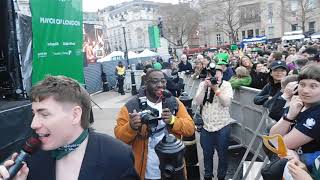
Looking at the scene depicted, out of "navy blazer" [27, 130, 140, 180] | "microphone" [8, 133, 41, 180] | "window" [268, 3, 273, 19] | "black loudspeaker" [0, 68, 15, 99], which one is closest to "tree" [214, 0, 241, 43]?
"window" [268, 3, 273, 19]

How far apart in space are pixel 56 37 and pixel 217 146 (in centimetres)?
273

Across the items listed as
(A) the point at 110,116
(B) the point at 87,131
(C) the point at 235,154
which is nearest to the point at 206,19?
(A) the point at 110,116

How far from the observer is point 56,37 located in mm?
4656

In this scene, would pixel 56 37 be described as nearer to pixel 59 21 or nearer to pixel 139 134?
pixel 59 21

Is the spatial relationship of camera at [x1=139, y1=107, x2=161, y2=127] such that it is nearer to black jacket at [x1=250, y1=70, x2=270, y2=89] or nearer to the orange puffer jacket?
the orange puffer jacket

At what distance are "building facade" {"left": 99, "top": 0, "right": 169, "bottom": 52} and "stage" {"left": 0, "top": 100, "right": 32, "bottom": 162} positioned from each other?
96.0m

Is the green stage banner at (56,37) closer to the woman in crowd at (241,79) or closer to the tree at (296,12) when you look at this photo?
the woman in crowd at (241,79)

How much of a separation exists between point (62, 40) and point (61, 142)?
311 cm

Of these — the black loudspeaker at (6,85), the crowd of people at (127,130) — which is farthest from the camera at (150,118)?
the black loudspeaker at (6,85)

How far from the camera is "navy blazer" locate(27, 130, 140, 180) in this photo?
1.95m

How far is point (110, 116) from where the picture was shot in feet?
39.6

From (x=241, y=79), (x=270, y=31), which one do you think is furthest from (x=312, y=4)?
(x=241, y=79)

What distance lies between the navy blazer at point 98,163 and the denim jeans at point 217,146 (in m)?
3.18

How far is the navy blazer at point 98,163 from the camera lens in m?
1.95
